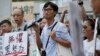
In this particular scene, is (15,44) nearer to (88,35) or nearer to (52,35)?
(52,35)

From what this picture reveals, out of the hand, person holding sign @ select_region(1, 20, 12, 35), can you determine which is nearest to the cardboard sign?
person holding sign @ select_region(1, 20, 12, 35)

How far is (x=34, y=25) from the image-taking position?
3264 millimetres

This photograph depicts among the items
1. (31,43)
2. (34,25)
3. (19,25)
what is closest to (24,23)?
(19,25)

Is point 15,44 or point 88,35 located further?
point 15,44

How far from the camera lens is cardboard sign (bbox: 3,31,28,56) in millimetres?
3716

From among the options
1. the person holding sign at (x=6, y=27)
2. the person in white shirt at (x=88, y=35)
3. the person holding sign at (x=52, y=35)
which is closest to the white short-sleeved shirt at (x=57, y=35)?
the person holding sign at (x=52, y=35)

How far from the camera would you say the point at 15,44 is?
381 cm

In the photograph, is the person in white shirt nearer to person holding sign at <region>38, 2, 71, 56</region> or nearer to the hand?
person holding sign at <region>38, 2, 71, 56</region>

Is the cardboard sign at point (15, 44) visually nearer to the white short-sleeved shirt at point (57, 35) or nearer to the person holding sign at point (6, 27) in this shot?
the person holding sign at point (6, 27)

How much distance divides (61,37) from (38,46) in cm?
41

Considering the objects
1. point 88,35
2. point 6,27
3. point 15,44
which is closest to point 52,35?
point 88,35

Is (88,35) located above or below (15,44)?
above

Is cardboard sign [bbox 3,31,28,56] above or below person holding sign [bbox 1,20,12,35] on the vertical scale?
below

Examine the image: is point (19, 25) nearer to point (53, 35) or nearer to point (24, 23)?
point (24, 23)
